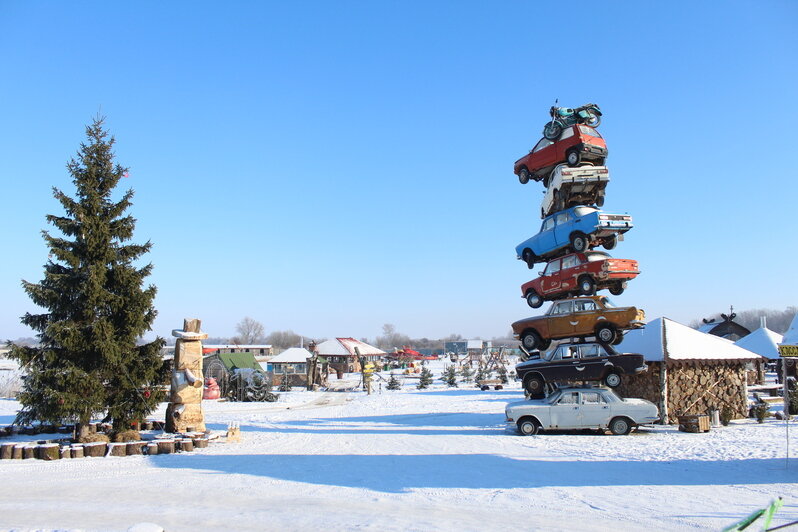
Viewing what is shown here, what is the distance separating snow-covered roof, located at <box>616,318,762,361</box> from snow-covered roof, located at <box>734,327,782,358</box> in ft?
66.1

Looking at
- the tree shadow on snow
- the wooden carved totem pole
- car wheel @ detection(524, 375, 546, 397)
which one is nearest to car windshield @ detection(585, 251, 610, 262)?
car wheel @ detection(524, 375, 546, 397)

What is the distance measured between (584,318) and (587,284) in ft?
3.38

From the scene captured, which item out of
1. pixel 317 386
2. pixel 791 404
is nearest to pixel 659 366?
pixel 791 404

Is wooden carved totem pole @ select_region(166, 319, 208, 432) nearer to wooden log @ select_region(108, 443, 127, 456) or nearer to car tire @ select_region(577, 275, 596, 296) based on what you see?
wooden log @ select_region(108, 443, 127, 456)

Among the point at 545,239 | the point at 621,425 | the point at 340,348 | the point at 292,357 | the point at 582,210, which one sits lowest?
the point at 621,425

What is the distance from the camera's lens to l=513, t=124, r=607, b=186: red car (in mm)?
17547

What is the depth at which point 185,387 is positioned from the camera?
17.5 metres

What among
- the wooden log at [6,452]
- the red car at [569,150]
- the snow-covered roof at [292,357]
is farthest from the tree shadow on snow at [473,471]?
the snow-covered roof at [292,357]

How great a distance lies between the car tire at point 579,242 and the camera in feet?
56.9

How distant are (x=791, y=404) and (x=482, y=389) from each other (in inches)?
701

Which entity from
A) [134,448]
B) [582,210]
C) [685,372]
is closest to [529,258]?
[582,210]

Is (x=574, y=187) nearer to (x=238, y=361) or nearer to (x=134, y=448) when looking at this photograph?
(x=134, y=448)

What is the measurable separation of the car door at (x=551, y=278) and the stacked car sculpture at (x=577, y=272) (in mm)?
32

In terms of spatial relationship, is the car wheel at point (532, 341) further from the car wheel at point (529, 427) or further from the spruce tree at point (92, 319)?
the spruce tree at point (92, 319)
